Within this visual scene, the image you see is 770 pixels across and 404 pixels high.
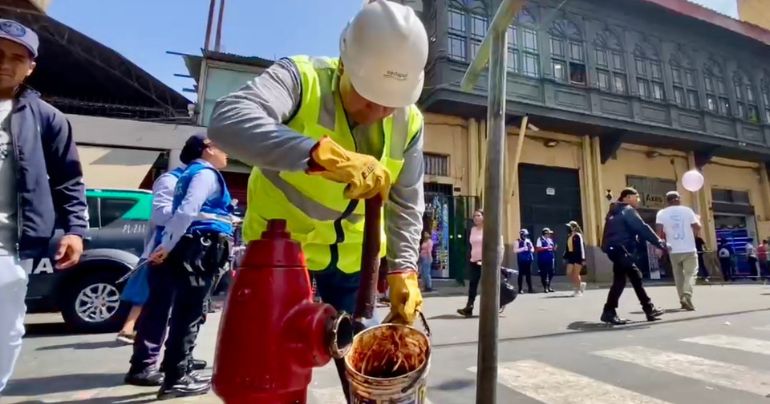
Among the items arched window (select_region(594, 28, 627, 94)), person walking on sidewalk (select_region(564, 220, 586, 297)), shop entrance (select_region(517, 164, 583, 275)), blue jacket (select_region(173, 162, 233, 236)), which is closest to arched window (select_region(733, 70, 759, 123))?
arched window (select_region(594, 28, 627, 94))

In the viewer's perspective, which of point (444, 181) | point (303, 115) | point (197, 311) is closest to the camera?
point (303, 115)

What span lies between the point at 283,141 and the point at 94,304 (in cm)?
505

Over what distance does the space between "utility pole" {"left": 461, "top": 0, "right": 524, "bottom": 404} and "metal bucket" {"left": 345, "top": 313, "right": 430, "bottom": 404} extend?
1.40 metres

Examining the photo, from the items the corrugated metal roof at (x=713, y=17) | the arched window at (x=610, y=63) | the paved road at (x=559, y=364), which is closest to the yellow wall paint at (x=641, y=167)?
the arched window at (x=610, y=63)

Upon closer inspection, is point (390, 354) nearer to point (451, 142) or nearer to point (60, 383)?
point (60, 383)

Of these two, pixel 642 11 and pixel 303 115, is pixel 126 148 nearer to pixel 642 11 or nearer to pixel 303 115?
pixel 303 115

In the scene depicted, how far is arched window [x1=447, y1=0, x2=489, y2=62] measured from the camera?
1315 cm

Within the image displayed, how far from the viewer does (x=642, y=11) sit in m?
15.7

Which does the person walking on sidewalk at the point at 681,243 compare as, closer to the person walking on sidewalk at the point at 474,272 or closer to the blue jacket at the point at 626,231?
the blue jacket at the point at 626,231

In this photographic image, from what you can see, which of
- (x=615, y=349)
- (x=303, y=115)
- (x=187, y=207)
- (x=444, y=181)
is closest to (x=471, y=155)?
(x=444, y=181)

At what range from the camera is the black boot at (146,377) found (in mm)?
2838

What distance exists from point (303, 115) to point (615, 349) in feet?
12.2

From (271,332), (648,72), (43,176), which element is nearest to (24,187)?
(43,176)

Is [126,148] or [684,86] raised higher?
[684,86]
